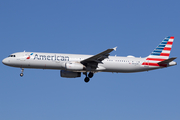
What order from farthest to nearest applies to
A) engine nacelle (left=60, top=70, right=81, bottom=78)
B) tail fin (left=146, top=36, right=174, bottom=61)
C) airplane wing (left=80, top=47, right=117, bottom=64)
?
tail fin (left=146, top=36, right=174, bottom=61) → engine nacelle (left=60, top=70, right=81, bottom=78) → airplane wing (left=80, top=47, right=117, bottom=64)

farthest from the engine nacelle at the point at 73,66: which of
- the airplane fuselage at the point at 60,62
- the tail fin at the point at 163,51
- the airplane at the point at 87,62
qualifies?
the tail fin at the point at 163,51

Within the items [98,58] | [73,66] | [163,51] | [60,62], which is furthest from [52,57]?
[163,51]

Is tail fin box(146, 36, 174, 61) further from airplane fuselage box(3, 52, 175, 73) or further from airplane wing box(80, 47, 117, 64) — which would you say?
airplane wing box(80, 47, 117, 64)

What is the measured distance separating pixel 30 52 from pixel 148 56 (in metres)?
19.5

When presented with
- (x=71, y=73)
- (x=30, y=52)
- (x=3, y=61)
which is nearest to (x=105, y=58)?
(x=71, y=73)

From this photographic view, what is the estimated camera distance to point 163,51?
53.6 m

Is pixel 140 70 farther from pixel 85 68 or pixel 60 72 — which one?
pixel 60 72

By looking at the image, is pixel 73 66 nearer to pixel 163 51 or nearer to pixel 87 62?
pixel 87 62

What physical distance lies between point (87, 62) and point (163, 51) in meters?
14.1

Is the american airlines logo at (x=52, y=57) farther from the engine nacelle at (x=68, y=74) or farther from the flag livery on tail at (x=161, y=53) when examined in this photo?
the flag livery on tail at (x=161, y=53)

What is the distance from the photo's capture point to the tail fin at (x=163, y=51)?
172ft

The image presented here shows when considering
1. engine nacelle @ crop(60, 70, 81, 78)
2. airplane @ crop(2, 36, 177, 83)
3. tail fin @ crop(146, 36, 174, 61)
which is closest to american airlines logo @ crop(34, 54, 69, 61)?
airplane @ crop(2, 36, 177, 83)

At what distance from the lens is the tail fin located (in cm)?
5256

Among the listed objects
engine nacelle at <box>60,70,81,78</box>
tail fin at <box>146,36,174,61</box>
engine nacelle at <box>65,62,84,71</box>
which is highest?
tail fin at <box>146,36,174,61</box>
